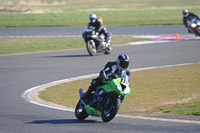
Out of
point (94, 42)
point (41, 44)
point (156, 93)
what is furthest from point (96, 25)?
point (156, 93)

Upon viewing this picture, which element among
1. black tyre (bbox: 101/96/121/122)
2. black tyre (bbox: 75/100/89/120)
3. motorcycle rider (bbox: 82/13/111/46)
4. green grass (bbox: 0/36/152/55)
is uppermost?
black tyre (bbox: 101/96/121/122)

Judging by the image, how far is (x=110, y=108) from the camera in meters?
9.49

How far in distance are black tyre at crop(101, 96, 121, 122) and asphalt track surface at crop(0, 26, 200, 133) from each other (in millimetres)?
165

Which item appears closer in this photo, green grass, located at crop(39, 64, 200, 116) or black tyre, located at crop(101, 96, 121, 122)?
black tyre, located at crop(101, 96, 121, 122)

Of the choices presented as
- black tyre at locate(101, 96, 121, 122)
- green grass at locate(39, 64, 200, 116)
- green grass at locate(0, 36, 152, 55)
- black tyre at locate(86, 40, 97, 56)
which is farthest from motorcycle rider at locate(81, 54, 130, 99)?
green grass at locate(0, 36, 152, 55)

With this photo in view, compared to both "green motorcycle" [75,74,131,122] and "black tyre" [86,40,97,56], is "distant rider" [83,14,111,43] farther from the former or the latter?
"green motorcycle" [75,74,131,122]

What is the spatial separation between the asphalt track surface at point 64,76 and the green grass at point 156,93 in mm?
1014

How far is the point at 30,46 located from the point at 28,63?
799 centimetres

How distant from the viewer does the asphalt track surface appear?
8.95m

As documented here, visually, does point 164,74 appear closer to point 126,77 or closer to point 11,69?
point 11,69

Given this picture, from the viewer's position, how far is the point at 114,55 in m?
23.6

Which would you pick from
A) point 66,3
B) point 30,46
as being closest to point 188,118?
point 30,46

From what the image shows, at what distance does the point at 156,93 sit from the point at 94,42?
10456mm

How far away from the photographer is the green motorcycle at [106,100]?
9.30m
